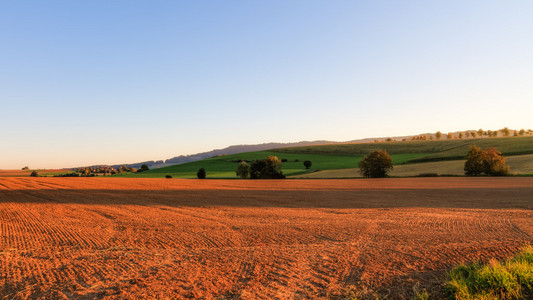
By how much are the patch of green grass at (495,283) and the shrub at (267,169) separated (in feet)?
168

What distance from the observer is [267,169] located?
5791 cm

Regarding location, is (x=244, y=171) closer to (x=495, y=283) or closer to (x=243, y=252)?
(x=243, y=252)

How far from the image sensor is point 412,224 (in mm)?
13438

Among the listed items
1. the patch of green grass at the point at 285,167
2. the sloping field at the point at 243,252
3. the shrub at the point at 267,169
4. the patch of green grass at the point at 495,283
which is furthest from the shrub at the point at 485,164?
the patch of green grass at the point at 495,283

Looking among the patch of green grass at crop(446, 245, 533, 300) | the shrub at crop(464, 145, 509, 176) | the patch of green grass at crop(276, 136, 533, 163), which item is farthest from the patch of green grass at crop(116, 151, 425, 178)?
the patch of green grass at crop(446, 245, 533, 300)

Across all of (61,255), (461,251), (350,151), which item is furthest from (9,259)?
(350,151)

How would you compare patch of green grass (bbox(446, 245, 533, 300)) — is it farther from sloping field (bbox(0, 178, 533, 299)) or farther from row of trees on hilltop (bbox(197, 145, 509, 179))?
row of trees on hilltop (bbox(197, 145, 509, 179))

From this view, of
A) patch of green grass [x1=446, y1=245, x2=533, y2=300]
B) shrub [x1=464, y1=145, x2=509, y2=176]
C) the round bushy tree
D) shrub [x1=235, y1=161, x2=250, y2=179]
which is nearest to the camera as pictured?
patch of green grass [x1=446, y1=245, x2=533, y2=300]

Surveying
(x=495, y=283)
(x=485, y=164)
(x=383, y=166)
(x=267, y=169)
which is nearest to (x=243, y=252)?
(x=495, y=283)

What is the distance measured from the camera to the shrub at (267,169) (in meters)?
57.8

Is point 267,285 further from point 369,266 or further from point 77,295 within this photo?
point 77,295

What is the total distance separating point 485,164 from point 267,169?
3439cm

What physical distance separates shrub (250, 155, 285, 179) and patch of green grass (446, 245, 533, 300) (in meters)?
51.2

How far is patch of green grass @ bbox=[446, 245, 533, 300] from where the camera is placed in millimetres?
5723
